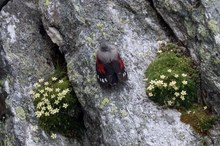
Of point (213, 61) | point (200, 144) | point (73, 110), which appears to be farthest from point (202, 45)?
point (73, 110)

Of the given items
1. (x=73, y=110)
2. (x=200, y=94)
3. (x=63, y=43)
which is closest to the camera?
(x=200, y=94)

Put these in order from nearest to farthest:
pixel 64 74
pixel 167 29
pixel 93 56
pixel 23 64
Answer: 1. pixel 93 56
2. pixel 167 29
3. pixel 64 74
4. pixel 23 64

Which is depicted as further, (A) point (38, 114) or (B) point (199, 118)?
(A) point (38, 114)

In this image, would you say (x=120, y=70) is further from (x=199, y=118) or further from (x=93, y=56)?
(x=199, y=118)

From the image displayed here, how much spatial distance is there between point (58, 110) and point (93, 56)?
5.22ft

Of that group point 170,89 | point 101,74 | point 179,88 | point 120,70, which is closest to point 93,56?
point 101,74

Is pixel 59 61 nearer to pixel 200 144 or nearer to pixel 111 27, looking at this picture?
pixel 111 27

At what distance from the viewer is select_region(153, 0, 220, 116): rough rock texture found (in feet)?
33.8

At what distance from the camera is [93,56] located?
11688 mm

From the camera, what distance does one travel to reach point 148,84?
36.0 ft

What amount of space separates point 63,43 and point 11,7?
2298 millimetres

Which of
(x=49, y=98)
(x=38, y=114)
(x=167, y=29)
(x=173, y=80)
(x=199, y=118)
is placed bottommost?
(x=38, y=114)

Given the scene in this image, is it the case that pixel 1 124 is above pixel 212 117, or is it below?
below

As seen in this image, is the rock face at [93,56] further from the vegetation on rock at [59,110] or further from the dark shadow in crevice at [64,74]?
the vegetation on rock at [59,110]
